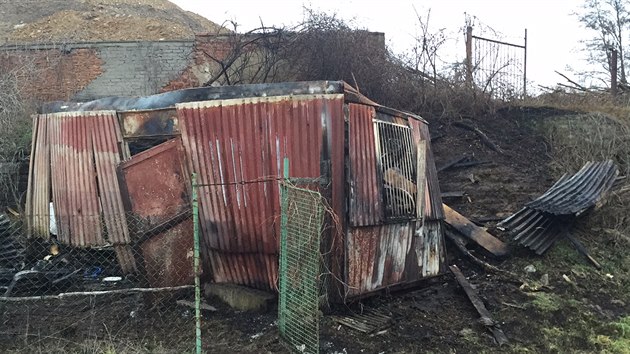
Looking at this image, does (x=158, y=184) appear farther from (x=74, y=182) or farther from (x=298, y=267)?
(x=298, y=267)

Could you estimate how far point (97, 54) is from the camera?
14.0 meters

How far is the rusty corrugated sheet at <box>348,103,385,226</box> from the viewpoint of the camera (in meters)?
6.05

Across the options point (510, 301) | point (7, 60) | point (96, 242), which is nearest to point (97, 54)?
point (7, 60)

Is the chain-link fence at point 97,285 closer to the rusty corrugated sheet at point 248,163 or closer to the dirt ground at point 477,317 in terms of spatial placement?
the dirt ground at point 477,317

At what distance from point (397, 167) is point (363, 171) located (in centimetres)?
79

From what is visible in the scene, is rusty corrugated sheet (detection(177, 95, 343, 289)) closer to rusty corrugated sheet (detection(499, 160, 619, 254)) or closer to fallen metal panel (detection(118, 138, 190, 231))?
fallen metal panel (detection(118, 138, 190, 231))

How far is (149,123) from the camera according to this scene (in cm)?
665

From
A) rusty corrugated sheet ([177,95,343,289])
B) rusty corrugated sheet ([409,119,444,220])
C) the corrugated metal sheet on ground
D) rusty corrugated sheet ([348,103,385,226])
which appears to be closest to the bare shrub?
rusty corrugated sheet ([409,119,444,220])

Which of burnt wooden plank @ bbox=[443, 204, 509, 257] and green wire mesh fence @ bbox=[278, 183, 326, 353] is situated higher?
green wire mesh fence @ bbox=[278, 183, 326, 353]

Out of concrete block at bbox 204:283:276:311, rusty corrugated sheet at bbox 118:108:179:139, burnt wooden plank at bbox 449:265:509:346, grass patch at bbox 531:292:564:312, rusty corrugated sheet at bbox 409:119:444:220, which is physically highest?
rusty corrugated sheet at bbox 118:108:179:139

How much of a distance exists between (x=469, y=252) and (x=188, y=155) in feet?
16.0

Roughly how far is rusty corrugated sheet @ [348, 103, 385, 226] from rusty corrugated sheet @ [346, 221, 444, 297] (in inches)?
7.0

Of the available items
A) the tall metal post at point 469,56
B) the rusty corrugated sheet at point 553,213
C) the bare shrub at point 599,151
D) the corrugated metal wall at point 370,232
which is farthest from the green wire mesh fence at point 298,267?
the tall metal post at point 469,56

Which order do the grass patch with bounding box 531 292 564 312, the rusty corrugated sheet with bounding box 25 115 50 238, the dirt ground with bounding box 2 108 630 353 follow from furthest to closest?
the rusty corrugated sheet with bounding box 25 115 50 238 < the grass patch with bounding box 531 292 564 312 < the dirt ground with bounding box 2 108 630 353
